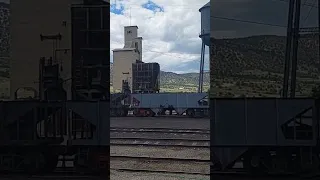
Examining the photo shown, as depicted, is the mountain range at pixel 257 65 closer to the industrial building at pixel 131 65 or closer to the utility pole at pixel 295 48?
the utility pole at pixel 295 48

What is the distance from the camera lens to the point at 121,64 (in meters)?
2.94

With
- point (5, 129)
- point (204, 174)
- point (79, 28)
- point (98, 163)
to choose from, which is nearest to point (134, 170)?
point (204, 174)

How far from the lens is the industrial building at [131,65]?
9.30 feet

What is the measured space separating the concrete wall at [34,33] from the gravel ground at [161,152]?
244 cm

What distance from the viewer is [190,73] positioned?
→ 2738mm

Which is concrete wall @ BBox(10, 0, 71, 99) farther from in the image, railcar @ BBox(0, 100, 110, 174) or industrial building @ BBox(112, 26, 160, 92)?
industrial building @ BBox(112, 26, 160, 92)

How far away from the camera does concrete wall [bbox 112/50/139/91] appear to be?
9.43 feet

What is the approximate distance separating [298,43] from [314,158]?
899 millimetres

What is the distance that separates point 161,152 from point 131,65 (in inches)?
101

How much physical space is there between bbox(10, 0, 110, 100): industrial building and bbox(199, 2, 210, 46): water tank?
2.49 feet

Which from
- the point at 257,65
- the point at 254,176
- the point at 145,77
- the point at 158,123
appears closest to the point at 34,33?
the point at 145,77

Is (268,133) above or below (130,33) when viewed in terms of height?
below

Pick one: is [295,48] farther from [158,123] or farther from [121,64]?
[158,123]

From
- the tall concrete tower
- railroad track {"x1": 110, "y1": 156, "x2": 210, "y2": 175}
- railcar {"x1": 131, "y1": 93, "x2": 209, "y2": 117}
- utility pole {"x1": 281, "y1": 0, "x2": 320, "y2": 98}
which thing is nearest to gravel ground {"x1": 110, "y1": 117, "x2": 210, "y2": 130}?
railcar {"x1": 131, "y1": 93, "x2": 209, "y2": 117}
